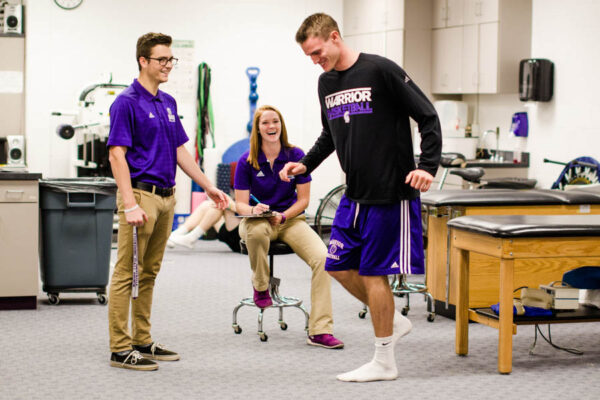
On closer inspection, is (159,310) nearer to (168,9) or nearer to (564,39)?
(564,39)

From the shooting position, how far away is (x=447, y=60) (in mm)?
7934

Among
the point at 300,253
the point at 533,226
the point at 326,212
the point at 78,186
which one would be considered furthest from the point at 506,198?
the point at 326,212

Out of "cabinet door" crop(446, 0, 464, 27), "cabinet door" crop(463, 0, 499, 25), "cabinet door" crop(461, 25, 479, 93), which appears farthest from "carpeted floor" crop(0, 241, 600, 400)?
"cabinet door" crop(446, 0, 464, 27)

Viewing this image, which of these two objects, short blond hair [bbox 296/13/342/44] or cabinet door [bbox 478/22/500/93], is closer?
short blond hair [bbox 296/13/342/44]

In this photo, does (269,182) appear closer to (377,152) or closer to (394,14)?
(377,152)

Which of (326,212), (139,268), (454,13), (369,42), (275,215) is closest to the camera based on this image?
(139,268)

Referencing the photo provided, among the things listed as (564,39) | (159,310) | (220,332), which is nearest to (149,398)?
(220,332)

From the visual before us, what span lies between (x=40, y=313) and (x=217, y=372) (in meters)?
1.70

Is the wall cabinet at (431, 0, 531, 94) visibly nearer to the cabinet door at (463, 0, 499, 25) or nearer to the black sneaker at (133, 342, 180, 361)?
the cabinet door at (463, 0, 499, 25)

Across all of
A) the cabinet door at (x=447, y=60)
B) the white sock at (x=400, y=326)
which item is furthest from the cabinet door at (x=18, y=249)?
the cabinet door at (x=447, y=60)

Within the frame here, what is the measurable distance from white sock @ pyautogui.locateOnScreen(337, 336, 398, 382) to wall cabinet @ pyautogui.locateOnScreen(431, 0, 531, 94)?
13.7ft

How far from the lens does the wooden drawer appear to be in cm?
488

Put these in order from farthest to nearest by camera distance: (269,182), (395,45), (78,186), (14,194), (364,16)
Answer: (364,16) → (395,45) → (78,186) → (14,194) → (269,182)

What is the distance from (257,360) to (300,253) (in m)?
0.66
